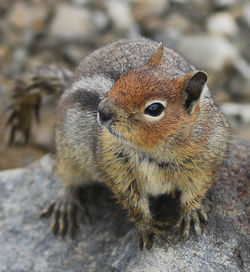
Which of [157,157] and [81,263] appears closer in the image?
[157,157]

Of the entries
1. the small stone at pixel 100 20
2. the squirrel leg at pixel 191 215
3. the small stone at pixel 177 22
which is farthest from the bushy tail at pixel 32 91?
the small stone at pixel 177 22

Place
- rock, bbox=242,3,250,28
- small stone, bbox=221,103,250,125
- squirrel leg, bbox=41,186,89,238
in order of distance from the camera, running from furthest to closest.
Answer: rock, bbox=242,3,250,28 → small stone, bbox=221,103,250,125 → squirrel leg, bbox=41,186,89,238

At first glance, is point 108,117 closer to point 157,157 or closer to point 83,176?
point 157,157

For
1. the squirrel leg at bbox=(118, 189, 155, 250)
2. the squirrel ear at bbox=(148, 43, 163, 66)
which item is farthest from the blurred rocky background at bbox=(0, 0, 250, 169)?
the squirrel ear at bbox=(148, 43, 163, 66)

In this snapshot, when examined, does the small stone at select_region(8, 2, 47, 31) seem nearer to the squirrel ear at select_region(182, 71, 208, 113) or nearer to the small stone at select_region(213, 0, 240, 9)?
the small stone at select_region(213, 0, 240, 9)

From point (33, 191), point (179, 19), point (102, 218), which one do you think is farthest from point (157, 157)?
point (179, 19)

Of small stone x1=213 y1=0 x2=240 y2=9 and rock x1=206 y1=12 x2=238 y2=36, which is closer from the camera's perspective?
rock x1=206 y1=12 x2=238 y2=36

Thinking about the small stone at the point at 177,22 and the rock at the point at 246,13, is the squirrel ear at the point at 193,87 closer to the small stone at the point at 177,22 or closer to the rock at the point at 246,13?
the small stone at the point at 177,22

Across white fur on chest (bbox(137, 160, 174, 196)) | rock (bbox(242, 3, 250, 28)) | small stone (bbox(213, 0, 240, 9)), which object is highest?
small stone (bbox(213, 0, 240, 9))
